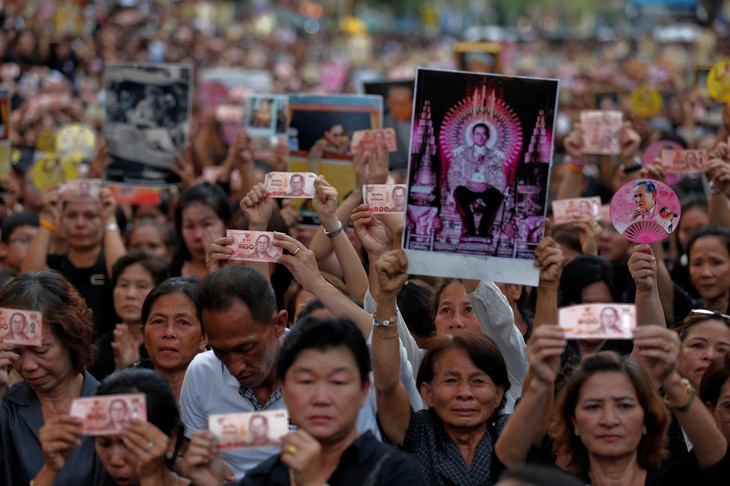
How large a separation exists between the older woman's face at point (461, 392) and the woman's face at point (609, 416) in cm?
57

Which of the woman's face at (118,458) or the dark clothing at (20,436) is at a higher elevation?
the woman's face at (118,458)

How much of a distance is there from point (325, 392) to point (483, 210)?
1.10 m

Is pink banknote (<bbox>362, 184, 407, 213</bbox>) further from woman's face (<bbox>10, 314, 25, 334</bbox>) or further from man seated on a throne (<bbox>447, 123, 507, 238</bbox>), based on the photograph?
woman's face (<bbox>10, 314, 25, 334</bbox>)

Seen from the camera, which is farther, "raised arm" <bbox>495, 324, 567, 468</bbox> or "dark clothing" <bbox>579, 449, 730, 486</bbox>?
A: "dark clothing" <bbox>579, 449, 730, 486</bbox>

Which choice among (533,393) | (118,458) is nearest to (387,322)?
(533,393)

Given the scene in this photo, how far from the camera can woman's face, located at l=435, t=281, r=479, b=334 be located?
6.11 meters

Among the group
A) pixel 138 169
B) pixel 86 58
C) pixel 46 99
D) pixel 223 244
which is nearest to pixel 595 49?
pixel 86 58

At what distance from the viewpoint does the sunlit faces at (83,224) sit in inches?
325

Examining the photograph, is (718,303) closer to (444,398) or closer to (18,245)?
(444,398)

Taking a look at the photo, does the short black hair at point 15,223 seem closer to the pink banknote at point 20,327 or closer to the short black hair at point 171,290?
the short black hair at point 171,290

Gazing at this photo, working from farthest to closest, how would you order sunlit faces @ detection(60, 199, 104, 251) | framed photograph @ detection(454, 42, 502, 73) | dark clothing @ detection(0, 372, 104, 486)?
framed photograph @ detection(454, 42, 502, 73)
sunlit faces @ detection(60, 199, 104, 251)
dark clothing @ detection(0, 372, 104, 486)

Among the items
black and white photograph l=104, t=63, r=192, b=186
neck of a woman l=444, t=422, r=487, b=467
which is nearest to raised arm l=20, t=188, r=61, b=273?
black and white photograph l=104, t=63, r=192, b=186

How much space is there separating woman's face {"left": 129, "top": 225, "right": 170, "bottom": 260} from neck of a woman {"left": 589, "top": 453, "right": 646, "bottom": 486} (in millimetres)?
4597

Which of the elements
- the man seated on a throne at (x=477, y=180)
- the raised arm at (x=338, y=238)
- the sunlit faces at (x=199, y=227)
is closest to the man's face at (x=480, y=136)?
the man seated on a throne at (x=477, y=180)
